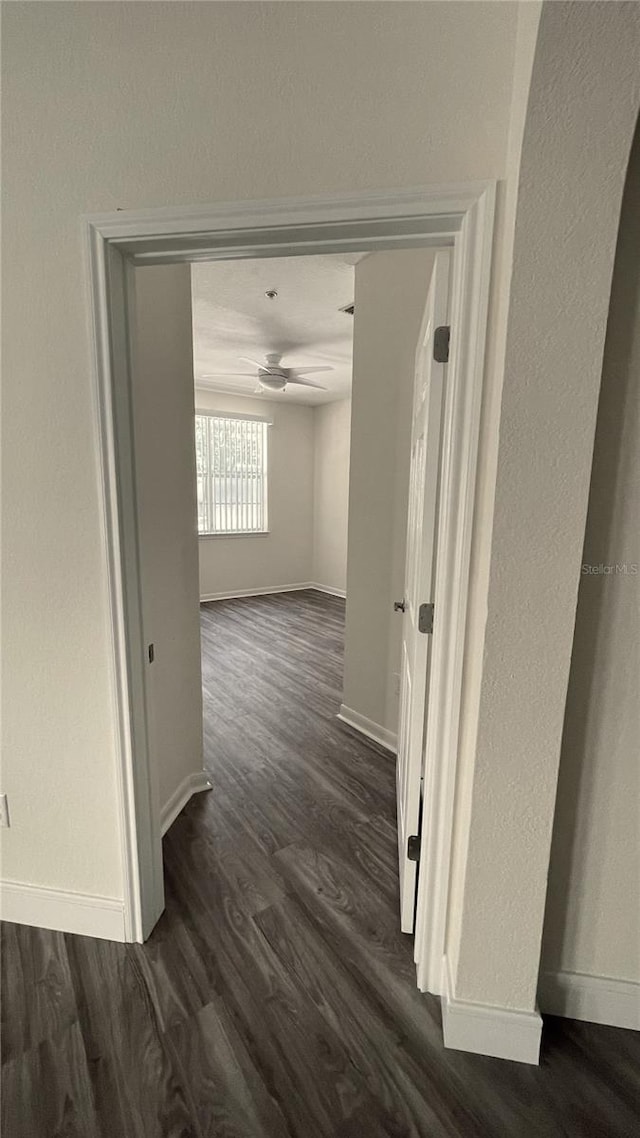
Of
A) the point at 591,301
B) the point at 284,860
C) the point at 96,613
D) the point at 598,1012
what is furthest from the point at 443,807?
the point at 591,301

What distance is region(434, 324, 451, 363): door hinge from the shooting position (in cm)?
114

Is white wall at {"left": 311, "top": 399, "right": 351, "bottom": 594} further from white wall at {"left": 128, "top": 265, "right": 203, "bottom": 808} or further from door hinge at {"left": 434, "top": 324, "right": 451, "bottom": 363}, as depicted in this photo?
door hinge at {"left": 434, "top": 324, "right": 451, "bottom": 363}

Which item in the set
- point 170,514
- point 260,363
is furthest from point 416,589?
point 260,363

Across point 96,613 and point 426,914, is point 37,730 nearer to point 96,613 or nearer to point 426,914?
point 96,613

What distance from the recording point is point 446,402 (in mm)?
1149

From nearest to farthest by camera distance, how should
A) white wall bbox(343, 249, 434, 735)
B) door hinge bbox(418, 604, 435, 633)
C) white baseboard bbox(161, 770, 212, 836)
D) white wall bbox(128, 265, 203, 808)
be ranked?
door hinge bbox(418, 604, 435, 633), white wall bbox(128, 265, 203, 808), white baseboard bbox(161, 770, 212, 836), white wall bbox(343, 249, 434, 735)

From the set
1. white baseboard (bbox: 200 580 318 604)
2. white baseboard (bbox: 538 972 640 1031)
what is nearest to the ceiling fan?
white baseboard (bbox: 200 580 318 604)

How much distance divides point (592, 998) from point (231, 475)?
5.74 metres

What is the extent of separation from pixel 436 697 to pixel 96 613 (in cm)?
98

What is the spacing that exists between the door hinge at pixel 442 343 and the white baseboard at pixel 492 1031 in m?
1.62

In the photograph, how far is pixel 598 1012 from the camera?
1.23 metres

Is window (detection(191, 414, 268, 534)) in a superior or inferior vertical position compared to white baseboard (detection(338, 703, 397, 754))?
superior

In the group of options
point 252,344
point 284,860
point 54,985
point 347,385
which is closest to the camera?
point 54,985

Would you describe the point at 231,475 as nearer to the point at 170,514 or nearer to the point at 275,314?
the point at 275,314
